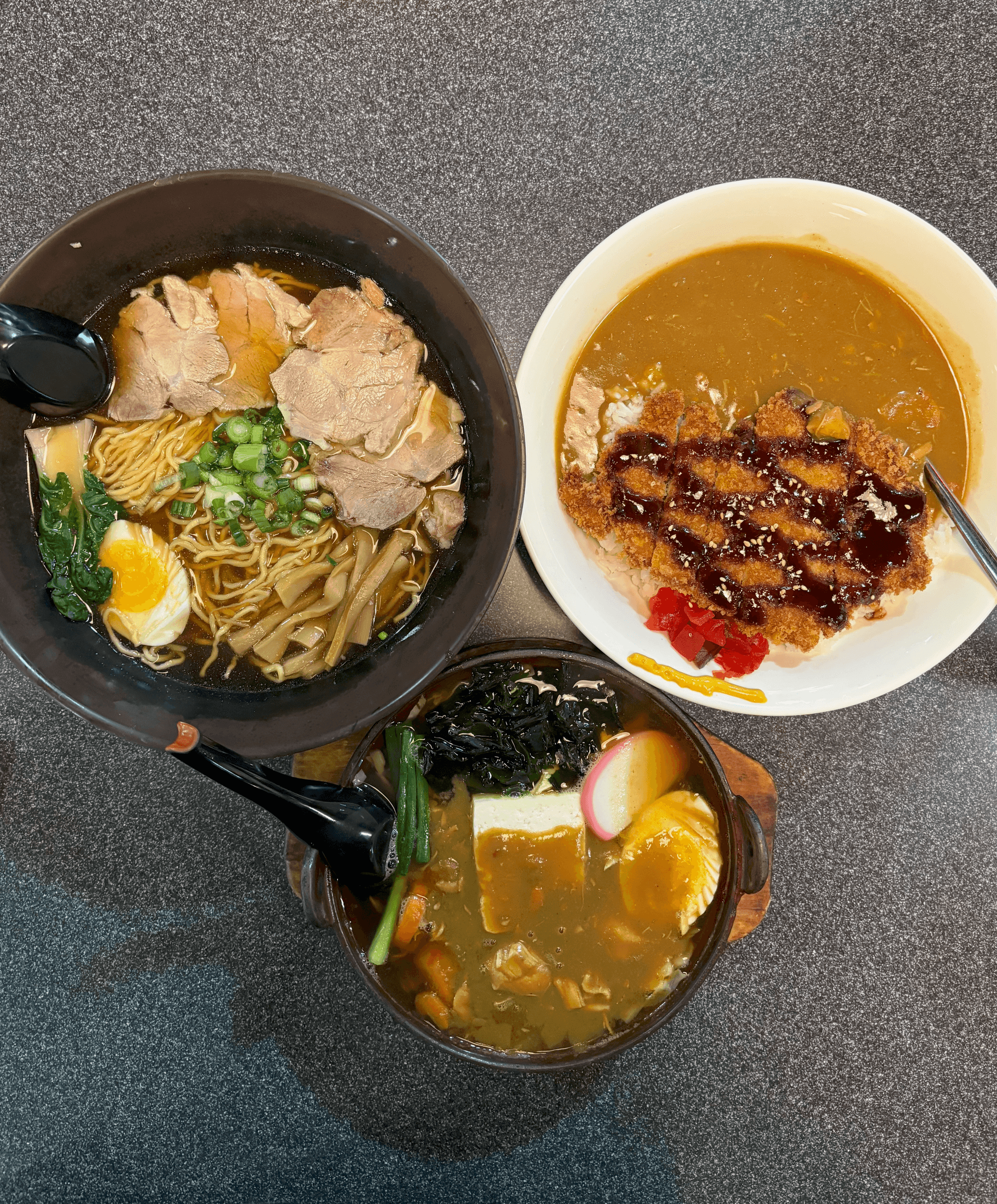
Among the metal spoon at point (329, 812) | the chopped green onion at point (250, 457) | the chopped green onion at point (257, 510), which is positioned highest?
the chopped green onion at point (250, 457)

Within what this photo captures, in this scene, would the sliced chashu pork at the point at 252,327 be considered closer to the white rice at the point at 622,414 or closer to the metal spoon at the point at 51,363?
the metal spoon at the point at 51,363

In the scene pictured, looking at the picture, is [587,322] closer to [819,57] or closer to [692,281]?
[692,281]

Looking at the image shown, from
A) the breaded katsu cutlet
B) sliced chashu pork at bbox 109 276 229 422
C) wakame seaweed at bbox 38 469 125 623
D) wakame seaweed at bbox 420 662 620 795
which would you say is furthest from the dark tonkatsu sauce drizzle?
wakame seaweed at bbox 38 469 125 623

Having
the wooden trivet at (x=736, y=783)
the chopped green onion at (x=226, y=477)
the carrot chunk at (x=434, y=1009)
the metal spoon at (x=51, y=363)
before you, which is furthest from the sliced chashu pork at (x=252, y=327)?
the carrot chunk at (x=434, y=1009)

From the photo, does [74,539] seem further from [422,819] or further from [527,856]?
[527,856]

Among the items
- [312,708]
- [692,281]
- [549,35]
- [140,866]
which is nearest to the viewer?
[312,708]

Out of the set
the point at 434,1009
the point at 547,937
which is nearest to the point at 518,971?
the point at 547,937

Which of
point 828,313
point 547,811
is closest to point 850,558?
point 828,313
